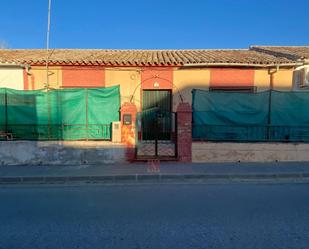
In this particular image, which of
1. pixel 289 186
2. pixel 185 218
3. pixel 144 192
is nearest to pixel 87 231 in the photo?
pixel 185 218

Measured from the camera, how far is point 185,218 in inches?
179

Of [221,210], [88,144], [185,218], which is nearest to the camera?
[185,218]

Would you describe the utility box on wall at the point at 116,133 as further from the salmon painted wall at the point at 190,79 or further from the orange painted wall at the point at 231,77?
the orange painted wall at the point at 231,77

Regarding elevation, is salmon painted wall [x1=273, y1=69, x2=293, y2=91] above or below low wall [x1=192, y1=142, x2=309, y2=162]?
above

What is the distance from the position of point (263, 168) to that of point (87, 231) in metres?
5.97

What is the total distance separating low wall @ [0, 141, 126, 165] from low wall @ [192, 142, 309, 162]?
2631 millimetres

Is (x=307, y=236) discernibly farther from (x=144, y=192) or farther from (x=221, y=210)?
(x=144, y=192)

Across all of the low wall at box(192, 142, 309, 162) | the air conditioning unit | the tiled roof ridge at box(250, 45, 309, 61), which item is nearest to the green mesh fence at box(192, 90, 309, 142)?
the low wall at box(192, 142, 309, 162)

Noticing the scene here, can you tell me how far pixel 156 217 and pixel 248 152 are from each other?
5491 mm

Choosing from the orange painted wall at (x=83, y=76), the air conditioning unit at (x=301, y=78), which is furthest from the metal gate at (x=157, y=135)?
the air conditioning unit at (x=301, y=78)

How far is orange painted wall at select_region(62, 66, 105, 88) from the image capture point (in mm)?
12117

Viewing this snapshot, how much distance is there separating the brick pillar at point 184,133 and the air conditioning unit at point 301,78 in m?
6.01

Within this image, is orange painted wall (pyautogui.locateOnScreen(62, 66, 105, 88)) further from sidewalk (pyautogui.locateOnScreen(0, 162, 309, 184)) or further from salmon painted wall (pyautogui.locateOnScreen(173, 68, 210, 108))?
sidewalk (pyautogui.locateOnScreen(0, 162, 309, 184))

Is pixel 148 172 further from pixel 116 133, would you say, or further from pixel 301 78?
pixel 301 78
